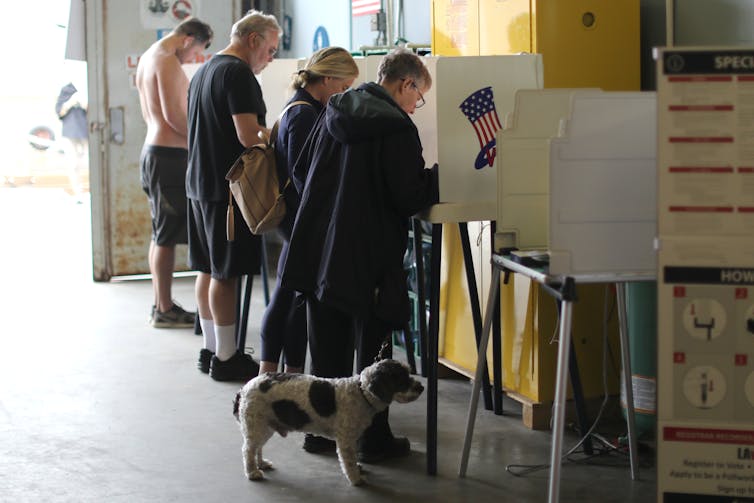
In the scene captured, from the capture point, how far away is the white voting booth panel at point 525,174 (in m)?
3.04

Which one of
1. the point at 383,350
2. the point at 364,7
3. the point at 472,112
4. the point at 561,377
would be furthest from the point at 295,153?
the point at 364,7

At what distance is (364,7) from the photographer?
20.4 ft

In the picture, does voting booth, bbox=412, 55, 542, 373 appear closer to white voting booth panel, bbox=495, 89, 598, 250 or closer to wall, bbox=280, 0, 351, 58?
white voting booth panel, bbox=495, 89, 598, 250

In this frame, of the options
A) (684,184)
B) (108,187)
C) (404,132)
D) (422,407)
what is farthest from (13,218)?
(684,184)

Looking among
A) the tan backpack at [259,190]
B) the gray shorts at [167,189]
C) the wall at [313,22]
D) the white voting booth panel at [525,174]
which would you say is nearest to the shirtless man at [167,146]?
the gray shorts at [167,189]

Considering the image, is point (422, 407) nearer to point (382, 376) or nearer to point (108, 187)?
point (382, 376)

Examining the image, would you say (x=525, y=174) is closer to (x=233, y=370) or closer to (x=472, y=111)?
(x=472, y=111)

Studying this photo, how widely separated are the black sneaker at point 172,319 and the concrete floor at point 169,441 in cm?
6

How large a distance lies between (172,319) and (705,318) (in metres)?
3.61

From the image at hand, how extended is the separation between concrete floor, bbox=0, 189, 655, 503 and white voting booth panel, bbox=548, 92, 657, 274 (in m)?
0.79

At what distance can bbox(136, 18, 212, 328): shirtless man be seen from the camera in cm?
526

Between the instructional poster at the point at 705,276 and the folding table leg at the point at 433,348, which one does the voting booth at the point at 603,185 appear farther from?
the folding table leg at the point at 433,348

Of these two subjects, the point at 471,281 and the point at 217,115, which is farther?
the point at 217,115

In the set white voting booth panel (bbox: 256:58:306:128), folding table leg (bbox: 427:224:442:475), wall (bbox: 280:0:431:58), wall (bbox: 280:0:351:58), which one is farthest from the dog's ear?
wall (bbox: 280:0:351:58)
